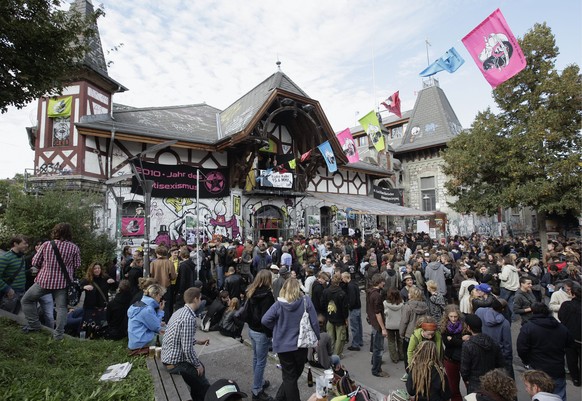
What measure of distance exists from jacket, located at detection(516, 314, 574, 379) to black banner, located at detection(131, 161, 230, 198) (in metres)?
11.8

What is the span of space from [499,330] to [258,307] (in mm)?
3083

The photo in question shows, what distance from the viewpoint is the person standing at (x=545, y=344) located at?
12.8 feet

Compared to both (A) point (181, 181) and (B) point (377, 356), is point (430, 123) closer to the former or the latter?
(A) point (181, 181)

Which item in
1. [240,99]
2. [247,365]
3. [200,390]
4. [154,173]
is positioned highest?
[240,99]

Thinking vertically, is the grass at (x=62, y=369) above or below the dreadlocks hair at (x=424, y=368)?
below

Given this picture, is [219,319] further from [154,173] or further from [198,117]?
[198,117]

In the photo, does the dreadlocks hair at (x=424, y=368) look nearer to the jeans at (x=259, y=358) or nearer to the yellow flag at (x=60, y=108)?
the jeans at (x=259, y=358)

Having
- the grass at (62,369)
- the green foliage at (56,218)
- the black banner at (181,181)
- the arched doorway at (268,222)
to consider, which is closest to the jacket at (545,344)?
the grass at (62,369)

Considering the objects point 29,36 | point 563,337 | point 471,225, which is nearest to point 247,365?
point 563,337

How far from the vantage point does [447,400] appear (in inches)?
123

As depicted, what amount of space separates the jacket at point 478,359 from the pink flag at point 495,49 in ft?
21.5

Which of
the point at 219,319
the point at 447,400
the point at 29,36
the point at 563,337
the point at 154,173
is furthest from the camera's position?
the point at 154,173

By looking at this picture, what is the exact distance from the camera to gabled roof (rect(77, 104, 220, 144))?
12.6 meters

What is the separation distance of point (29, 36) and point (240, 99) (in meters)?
14.9
